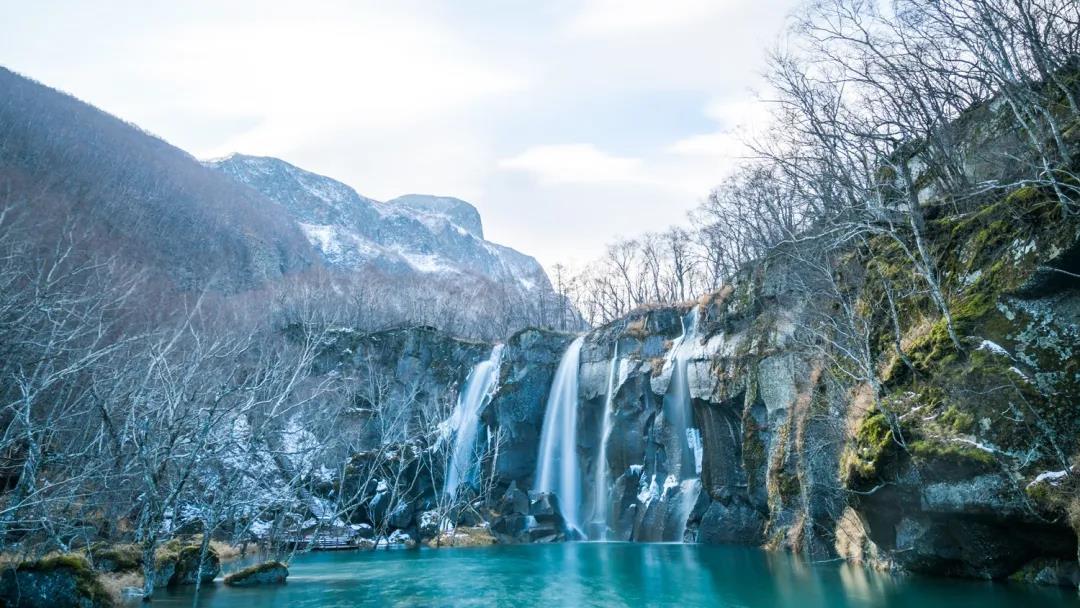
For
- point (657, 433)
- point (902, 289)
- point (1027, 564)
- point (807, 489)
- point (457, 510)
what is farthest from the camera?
point (457, 510)

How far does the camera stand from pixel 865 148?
16.2m

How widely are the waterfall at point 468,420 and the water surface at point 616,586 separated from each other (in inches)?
562

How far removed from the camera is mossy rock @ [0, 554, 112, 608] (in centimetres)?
1019

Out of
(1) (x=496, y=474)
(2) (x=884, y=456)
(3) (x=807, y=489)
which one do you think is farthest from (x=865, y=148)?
(1) (x=496, y=474)

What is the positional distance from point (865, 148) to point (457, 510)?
30.1 meters

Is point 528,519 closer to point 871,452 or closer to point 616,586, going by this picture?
point 616,586

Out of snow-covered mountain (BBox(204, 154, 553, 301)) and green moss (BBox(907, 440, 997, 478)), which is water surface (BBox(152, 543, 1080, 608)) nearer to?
green moss (BBox(907, 440, 997, 478))

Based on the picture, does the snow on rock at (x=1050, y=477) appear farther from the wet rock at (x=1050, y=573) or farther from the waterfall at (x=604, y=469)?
the waterfall at (x=604, y=469)

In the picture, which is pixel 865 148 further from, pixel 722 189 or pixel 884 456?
pixel 722 189

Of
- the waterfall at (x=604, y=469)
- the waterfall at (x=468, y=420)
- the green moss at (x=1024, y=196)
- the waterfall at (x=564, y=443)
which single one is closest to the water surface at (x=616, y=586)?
the green moss at (x=1024, y=196)

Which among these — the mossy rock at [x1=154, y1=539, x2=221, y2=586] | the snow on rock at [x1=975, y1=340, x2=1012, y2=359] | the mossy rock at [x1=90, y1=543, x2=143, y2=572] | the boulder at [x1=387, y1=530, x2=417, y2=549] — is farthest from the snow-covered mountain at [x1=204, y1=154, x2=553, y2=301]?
the snow on rock at [x1=975, y1=340, x2=1012, y2=359]

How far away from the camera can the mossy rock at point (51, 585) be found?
10.2m

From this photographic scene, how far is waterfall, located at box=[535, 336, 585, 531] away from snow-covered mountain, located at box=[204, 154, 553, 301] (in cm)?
8992

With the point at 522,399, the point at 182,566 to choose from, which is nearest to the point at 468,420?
the point at 522,399
